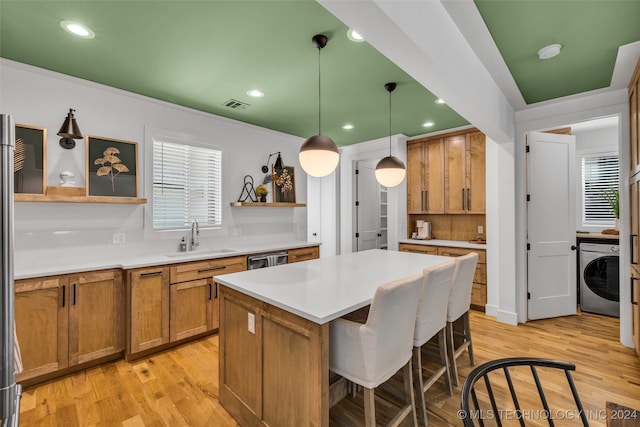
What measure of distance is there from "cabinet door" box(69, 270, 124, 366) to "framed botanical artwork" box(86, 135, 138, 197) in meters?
0.84

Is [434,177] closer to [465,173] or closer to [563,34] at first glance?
[465,173]

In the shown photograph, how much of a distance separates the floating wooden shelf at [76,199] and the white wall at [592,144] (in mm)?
6158

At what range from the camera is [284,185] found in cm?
449

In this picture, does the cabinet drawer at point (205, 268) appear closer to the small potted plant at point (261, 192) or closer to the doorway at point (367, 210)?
the small potted plant at point (261, 192)

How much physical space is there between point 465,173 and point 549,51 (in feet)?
7.16

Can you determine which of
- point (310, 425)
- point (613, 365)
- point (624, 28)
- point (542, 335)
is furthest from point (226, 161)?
point (613, 365)

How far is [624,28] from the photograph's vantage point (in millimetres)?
2043

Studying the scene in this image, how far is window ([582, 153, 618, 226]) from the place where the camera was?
14.6 ft

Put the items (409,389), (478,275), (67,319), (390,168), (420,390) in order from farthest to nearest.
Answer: (478,275) → (390,168) → (67,319) → (420,390) → (409,389)

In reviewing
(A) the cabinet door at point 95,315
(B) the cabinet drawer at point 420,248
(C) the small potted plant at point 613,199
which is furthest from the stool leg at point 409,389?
(C) the small potted plant at point 613,199

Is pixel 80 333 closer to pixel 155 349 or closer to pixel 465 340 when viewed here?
pixel 155 349

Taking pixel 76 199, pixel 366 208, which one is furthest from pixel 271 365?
pixel 366 208

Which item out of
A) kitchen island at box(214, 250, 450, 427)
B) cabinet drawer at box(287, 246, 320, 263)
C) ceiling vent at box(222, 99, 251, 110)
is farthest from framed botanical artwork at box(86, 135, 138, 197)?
cabinet drawer at box(287, 246, 320, 263)

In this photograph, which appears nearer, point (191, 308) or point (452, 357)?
point (452, 357)
